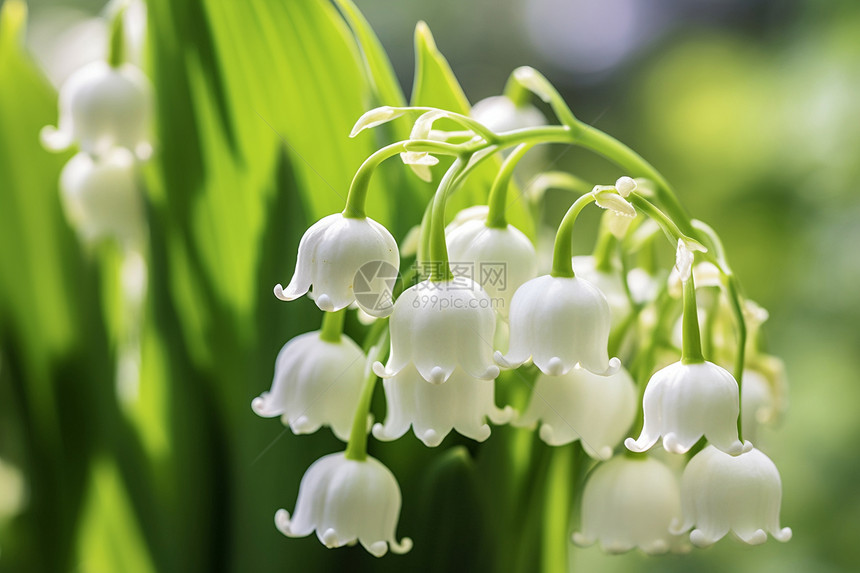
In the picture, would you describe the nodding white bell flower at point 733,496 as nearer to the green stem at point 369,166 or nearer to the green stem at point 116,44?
the green stem at point 369,166

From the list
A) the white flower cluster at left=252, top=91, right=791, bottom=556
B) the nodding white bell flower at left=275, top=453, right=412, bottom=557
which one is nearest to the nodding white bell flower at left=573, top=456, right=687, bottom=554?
the white flower cluster at left=252, top=91, right=791, bottom=556

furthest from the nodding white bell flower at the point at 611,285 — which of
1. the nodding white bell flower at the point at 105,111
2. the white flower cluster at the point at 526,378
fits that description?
the nodding white bell flower at the point at 105,111

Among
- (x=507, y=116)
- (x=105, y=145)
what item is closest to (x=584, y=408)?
(x=507, y=116)

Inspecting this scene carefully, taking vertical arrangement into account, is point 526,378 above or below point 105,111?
below

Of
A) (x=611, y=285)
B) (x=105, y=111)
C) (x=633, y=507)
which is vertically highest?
(x=105, y=111)

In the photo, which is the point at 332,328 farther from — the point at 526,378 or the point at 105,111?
the point at 105,111

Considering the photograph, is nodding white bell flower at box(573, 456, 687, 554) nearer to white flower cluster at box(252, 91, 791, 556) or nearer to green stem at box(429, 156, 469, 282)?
white flower cluster at box(252, 91, 791, 556)

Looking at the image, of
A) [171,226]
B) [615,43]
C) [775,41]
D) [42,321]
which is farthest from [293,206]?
[615,43]
